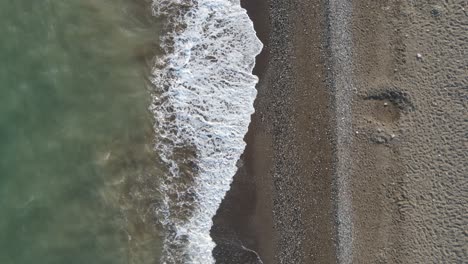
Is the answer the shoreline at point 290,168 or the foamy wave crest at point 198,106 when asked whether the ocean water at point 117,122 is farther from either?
the shoreline at point 290,168

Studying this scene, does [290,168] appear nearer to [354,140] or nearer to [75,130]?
[354,140]

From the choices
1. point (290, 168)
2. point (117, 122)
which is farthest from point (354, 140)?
point (117, 122)

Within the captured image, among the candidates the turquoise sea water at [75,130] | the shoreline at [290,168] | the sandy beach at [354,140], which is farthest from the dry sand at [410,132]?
the turquoise sea water at [75,130]

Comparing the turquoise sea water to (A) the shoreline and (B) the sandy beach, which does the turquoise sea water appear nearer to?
(A) the shoreline

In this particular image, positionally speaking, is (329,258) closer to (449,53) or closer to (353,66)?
(353,66)

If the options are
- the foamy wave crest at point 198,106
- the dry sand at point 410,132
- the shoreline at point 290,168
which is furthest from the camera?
the foamy wave crest at point 198,106

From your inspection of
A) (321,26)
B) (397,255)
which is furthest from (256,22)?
(397,255)
